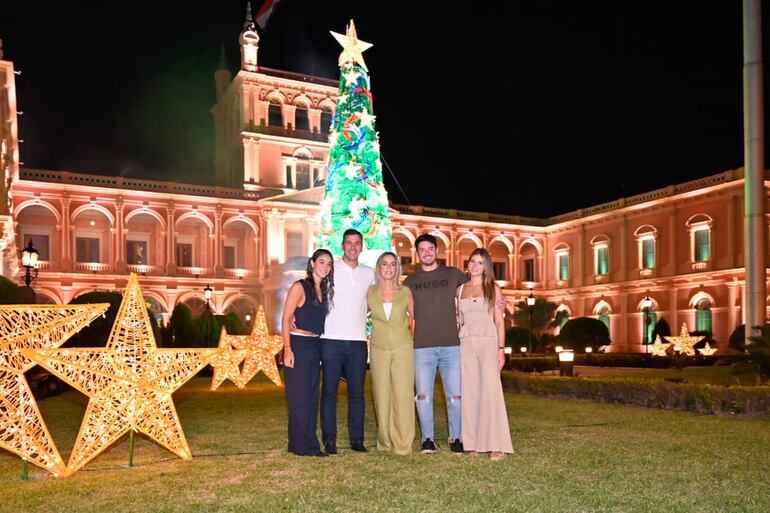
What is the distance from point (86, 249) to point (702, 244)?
34.0m

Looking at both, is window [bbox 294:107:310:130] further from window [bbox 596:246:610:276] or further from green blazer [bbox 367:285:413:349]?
green blazer [bbox 367:285:413:349]

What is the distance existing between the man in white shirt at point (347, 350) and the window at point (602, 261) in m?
42.0

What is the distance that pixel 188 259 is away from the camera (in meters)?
43.1

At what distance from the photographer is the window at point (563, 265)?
5037 centimetres

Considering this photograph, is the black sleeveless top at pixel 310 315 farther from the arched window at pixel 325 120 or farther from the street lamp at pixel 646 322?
the arched window at pixel 325 120

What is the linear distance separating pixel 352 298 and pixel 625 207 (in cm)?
4047

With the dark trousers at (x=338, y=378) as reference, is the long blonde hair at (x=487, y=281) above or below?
above

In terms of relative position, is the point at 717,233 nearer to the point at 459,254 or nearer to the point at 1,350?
the point at 459,254

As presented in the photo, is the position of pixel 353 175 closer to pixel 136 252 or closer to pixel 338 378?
pixel 338 378

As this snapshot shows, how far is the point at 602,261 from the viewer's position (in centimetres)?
4675

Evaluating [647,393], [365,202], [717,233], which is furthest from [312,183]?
[647,393]

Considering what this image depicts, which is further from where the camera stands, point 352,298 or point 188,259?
point 188,259

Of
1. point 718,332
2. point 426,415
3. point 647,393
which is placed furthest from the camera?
point 718,332

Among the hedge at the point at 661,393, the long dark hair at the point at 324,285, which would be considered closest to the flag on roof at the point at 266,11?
the hedge at the point at 661,393
